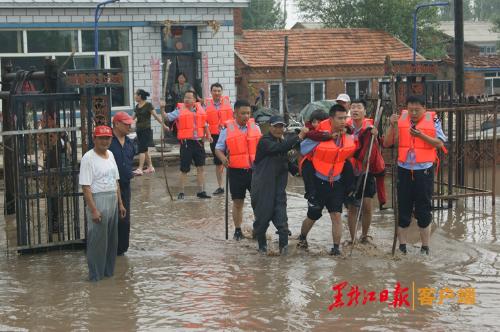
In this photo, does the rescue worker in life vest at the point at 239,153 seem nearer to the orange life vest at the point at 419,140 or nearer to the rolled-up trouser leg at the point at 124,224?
the rolled-up trouser leg at the point at 124,224

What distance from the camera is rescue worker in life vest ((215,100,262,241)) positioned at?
10.9 m

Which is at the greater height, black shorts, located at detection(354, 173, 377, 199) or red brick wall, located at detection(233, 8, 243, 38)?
red brick wall, located at detection(233, 8, 243, 38)

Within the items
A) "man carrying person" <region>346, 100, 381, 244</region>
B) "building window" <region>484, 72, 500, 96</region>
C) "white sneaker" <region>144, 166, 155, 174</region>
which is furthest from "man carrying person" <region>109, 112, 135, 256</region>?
"building window" <region>484, 72, 500, 96</region>

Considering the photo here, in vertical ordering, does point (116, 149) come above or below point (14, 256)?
above

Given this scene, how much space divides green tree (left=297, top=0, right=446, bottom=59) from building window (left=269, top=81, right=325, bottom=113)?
616 centimetres

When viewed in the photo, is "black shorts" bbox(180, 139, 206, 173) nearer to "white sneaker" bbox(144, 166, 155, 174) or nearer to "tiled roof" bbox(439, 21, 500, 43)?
"white sneaker" bbox(144, 166, 155, 174)

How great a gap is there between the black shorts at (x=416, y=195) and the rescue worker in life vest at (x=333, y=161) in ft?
2.35

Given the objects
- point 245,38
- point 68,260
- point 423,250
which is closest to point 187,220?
point 68,260

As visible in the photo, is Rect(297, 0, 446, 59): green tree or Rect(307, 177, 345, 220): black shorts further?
Rect(297, 0, 446, 59): green tree

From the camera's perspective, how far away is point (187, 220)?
12508 millimetres

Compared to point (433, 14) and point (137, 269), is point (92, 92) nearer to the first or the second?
point (137, 269)

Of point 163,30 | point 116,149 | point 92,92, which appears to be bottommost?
point 116,149

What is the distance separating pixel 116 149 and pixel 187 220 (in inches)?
122

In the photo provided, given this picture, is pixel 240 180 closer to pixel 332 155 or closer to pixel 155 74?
pixel 332 155
